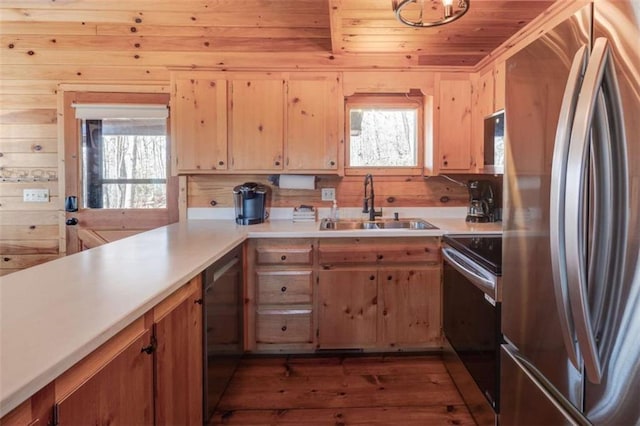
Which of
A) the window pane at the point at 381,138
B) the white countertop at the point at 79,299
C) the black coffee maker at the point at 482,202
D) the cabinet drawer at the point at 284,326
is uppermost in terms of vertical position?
the window pane at the point at 381,138

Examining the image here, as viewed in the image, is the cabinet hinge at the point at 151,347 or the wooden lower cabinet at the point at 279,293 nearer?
the cabinet hinge at the point at 151,347

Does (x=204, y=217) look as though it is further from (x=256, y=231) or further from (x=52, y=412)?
(x=52, y=412)

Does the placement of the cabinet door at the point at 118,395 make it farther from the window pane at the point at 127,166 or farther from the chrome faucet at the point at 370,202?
the window pane at the point at 127,166

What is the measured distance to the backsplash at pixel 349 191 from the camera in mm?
3021

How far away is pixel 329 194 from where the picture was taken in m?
3.03

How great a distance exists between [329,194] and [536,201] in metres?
2.06

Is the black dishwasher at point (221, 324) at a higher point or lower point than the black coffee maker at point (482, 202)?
lower

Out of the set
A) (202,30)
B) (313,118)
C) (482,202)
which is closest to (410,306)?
(482,202)

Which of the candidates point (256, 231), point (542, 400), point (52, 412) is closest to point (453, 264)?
point (542, 400)

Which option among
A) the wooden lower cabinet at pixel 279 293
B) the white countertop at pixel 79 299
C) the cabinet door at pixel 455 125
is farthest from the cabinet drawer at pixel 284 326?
the cabinet door at pixel 455 125

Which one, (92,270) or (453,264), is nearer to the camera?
(92,270)

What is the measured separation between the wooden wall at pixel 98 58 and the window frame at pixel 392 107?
112 mm

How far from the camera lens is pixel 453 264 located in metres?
2.13

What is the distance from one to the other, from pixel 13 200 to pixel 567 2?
441cm
